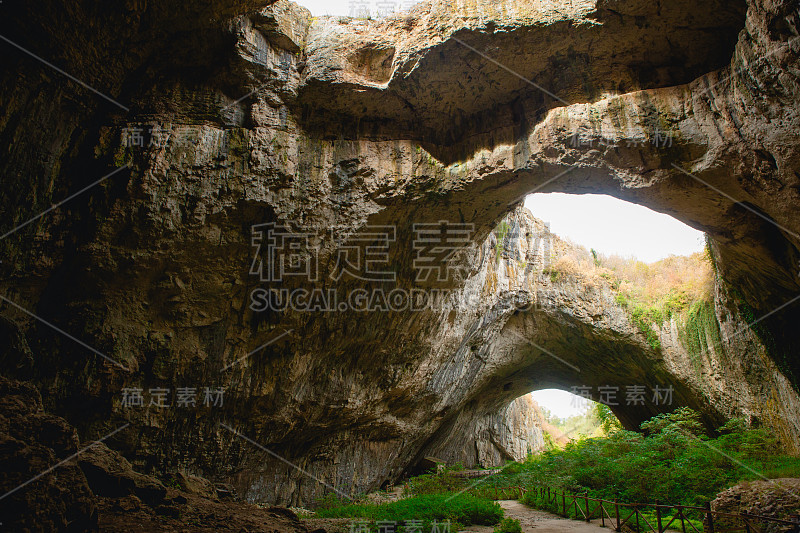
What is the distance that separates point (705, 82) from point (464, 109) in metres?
3.98

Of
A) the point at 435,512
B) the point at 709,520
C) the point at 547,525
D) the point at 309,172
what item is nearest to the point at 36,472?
the point at 309,172

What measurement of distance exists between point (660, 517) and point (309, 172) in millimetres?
8750

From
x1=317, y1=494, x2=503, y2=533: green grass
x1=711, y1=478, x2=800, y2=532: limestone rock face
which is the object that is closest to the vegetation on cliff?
x1=711, y1=478, x2=800, y2=532: limestone rock face

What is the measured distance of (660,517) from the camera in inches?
283

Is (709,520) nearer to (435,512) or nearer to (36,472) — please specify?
(435,512)

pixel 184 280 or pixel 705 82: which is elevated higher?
pixel 705 82

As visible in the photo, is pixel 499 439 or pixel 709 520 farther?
pixel 499 439

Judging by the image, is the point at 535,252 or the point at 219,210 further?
the point at 535,252

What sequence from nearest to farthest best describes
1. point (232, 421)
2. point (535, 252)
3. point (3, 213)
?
point (3, 213), point (232, 421), point (535, 252)

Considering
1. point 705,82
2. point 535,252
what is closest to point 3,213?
point 705,82

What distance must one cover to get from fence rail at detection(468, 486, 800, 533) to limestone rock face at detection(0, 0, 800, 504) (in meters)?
3.66

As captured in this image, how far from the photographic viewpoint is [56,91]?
678 cm

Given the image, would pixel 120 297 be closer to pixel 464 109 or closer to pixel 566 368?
pixel 464 109

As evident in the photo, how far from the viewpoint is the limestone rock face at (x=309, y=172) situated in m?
6.47
